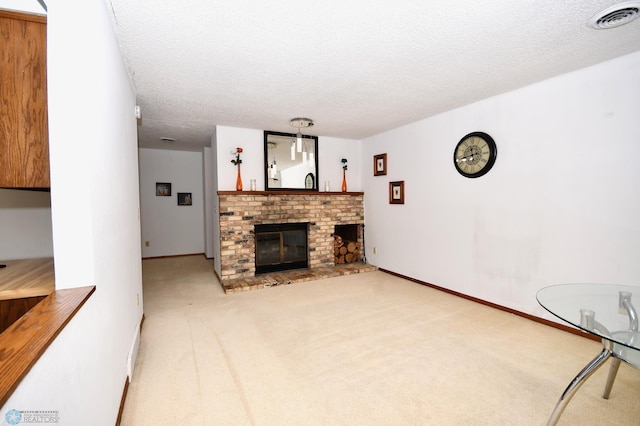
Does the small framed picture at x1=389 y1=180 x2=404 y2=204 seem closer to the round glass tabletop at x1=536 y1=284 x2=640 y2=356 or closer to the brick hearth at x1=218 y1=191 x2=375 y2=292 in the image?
the brick hearth at x1=218 y1=191 x2=375 y2=292

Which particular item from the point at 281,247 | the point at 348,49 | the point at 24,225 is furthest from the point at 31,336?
the point at 281,247

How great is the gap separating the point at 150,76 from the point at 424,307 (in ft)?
11.8

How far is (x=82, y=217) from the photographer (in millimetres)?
1248

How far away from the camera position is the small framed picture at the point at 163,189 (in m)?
6.13

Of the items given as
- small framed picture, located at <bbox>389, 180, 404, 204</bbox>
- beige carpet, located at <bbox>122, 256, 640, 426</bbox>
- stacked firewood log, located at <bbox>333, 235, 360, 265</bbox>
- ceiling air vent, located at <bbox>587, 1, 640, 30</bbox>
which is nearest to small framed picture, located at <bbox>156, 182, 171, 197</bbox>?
beige carpet, located at <bbox>122, 256, 640, 426</bbox>

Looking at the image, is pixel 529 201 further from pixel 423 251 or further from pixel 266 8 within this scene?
pixel 266 8

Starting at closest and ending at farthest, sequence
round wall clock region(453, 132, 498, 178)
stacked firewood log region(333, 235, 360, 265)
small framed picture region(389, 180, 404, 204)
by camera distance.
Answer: round wall clock region(453, 132, 498, 178)
small framed picture region(389, 180, 404, 204)
stacked firewood log region(333, 235, 360, 265)

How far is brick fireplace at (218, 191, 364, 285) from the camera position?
4332 millimetres

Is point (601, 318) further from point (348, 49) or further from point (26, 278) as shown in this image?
point (26, 278)

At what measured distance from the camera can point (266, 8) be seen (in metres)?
1.69

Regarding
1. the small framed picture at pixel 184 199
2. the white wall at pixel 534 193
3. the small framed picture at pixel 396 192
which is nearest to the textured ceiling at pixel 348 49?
the white wall at pixel 534 193

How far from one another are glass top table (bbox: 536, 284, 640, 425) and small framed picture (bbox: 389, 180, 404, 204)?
9.02 feet

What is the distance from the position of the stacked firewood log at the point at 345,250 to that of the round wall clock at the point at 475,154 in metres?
2.40

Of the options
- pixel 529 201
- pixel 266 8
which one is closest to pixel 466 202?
pixel 529 201
